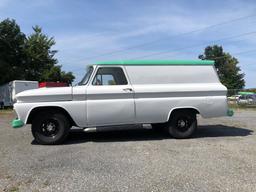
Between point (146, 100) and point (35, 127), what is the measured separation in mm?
2877

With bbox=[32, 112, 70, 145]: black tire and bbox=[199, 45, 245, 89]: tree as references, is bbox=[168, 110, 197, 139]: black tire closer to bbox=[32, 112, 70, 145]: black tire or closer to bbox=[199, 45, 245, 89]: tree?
bbox=[32, 112, 70, 145]: black tire

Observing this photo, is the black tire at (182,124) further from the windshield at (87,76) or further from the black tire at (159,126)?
the windshield at (87,76)

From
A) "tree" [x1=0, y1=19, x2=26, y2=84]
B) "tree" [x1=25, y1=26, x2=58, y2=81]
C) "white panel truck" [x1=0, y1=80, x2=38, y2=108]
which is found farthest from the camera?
"tree" [x1=25, y1=26, x2=58, y2=81]

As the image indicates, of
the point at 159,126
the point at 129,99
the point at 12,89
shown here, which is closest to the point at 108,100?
the point at 129,99

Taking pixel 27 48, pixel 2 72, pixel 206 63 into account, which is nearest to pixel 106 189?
pixel 206 63

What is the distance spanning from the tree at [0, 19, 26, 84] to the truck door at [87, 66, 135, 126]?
37407mm

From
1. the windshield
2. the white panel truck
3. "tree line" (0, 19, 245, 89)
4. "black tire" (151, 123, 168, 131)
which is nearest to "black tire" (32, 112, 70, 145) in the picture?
the windshield

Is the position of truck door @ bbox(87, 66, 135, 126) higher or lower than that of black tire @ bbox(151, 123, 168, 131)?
higher

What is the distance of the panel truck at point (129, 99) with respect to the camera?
28.5 feet

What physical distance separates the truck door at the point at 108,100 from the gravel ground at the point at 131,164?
1.94ft

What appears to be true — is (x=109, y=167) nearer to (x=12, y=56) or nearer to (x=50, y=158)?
(x=50, y=158)

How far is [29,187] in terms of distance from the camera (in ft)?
16.6

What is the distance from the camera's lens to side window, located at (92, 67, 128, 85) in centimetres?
904

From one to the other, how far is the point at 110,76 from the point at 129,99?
0.79 metres
